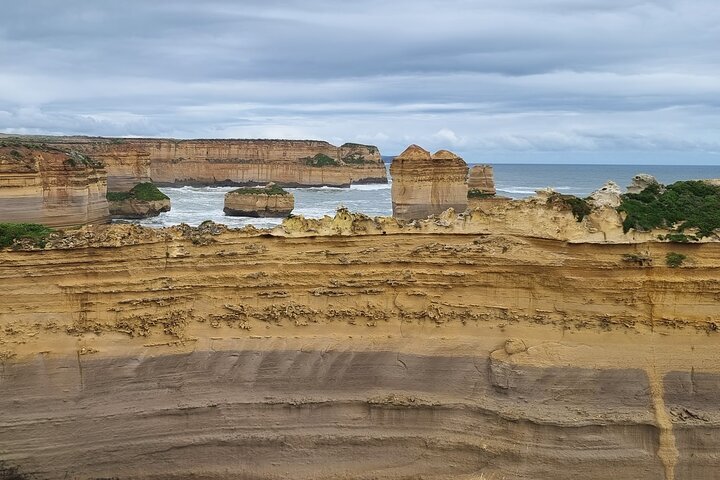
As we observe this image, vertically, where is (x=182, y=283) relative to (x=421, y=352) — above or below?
above

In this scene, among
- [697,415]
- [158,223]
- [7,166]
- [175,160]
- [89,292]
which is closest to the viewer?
[697,415]

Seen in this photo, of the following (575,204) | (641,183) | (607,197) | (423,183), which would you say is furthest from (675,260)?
(423,183)

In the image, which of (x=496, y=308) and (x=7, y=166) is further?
(x=7, y=166)

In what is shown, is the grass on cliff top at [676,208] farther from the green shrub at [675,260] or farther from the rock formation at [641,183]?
the green shrub at [675,260]

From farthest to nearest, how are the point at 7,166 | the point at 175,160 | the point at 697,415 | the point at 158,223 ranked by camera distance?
the point at 175,160 → the point at 158,223 → the point at 7,166 → the point at 697,415

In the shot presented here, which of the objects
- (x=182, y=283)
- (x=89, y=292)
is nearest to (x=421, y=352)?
(x=182, y=283)

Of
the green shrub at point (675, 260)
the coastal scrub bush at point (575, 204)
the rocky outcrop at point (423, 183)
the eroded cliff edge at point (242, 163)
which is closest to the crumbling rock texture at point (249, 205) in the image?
the rocky outcrop at point (423, 183)

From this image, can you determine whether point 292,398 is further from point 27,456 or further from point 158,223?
point 158,223

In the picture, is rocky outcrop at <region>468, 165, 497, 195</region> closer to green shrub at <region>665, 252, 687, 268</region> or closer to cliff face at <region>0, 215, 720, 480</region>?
green shrub at <region>665, 252, 687, 268</region>

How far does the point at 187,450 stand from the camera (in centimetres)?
1027

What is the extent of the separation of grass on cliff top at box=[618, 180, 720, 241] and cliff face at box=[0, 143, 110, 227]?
22365 mm

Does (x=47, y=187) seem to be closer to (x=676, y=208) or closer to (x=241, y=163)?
(x=676, y=208)

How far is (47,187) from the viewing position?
2661 centimetres

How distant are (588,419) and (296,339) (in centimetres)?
506
